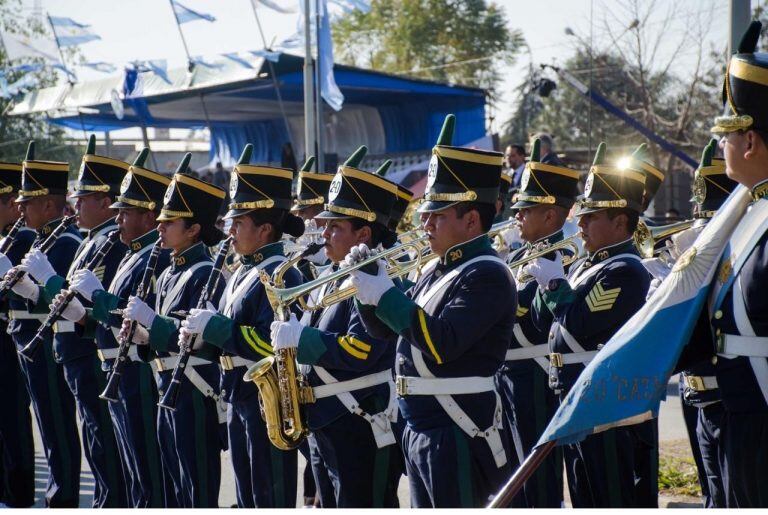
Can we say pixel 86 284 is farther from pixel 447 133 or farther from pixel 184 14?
pixel 184 14

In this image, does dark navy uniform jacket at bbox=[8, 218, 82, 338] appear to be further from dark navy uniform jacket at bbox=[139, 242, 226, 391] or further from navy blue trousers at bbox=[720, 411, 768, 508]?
navy blue trousers at bbox=[720, 411, 768, 508]

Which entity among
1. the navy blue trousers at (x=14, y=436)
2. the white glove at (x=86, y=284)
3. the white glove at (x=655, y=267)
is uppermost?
the white glove at (x=655, y=267)

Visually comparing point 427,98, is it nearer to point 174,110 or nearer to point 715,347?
point 174,110

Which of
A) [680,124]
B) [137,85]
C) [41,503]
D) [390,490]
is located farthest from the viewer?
[680,124]

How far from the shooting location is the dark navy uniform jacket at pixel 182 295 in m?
6.23

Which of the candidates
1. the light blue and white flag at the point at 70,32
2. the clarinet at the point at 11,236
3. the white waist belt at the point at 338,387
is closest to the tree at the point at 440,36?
the light blue and white flag at the point at 70,32

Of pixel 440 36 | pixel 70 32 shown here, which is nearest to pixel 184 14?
pixel 70 32

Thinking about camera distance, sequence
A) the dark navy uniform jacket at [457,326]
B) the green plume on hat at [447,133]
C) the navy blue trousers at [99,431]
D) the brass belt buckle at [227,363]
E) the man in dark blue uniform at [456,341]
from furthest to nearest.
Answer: the navy blue trousers at [99,431], the brass belt buckle at [227,363], the green plume on hat at [447,133], the man in dark blue uniform at [456,341], the dark navy uniform jacket at [457,326]

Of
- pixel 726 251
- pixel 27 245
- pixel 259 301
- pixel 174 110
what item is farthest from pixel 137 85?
pixel 726 251

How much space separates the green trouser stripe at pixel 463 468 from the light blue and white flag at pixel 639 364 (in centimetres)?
129

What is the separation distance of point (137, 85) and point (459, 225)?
2058cm

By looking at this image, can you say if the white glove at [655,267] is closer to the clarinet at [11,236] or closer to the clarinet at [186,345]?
the clarinet at [186,345]

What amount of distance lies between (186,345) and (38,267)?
1.81 metres

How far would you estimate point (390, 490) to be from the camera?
5734 mm
